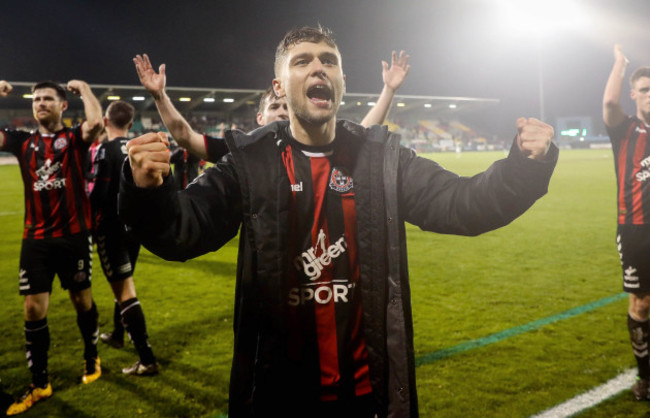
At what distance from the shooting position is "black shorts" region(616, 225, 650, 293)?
131 inches

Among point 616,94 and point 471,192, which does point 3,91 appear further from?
point 616,94

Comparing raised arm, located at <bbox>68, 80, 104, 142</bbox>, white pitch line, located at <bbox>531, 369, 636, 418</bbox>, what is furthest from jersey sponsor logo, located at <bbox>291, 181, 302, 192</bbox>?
raised arm, located at <bbox>68, 80, 104, 142</bbox>

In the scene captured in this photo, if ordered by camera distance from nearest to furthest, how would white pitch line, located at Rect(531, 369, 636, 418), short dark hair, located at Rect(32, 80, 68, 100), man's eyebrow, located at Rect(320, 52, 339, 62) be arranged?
man's eyebrow, located at Rect(320, 52, 339, 62) → white pitch line, located at Rect(531, 369, 636, 418) → short dark hair, located at Rect(32, 80, 68, 100)

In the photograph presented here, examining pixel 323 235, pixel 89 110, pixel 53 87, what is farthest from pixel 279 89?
pixel 53 87

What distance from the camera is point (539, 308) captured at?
507cm

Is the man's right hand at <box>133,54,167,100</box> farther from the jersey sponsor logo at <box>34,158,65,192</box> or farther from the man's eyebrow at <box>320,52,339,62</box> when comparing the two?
the jersey sponsor logo at <box>34,158,65,192</box>

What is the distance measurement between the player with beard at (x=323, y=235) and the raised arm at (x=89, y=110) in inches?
94.5

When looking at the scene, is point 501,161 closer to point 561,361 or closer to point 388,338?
point 388,338

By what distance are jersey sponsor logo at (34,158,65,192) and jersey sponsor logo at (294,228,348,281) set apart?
2883 mm

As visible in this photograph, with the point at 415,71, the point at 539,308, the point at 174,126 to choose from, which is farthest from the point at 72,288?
the point at 415,71

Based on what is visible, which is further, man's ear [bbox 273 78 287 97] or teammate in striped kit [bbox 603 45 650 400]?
teammate in striped kit [bbox 603 45 650 400]

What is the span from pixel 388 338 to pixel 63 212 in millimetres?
3105

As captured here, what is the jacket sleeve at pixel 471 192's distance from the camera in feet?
4.60

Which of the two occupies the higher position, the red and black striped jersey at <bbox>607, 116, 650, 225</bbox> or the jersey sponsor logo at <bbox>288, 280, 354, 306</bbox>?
the red and black striped jersey at <bbox>607, 116, 650, 225</bbox>
